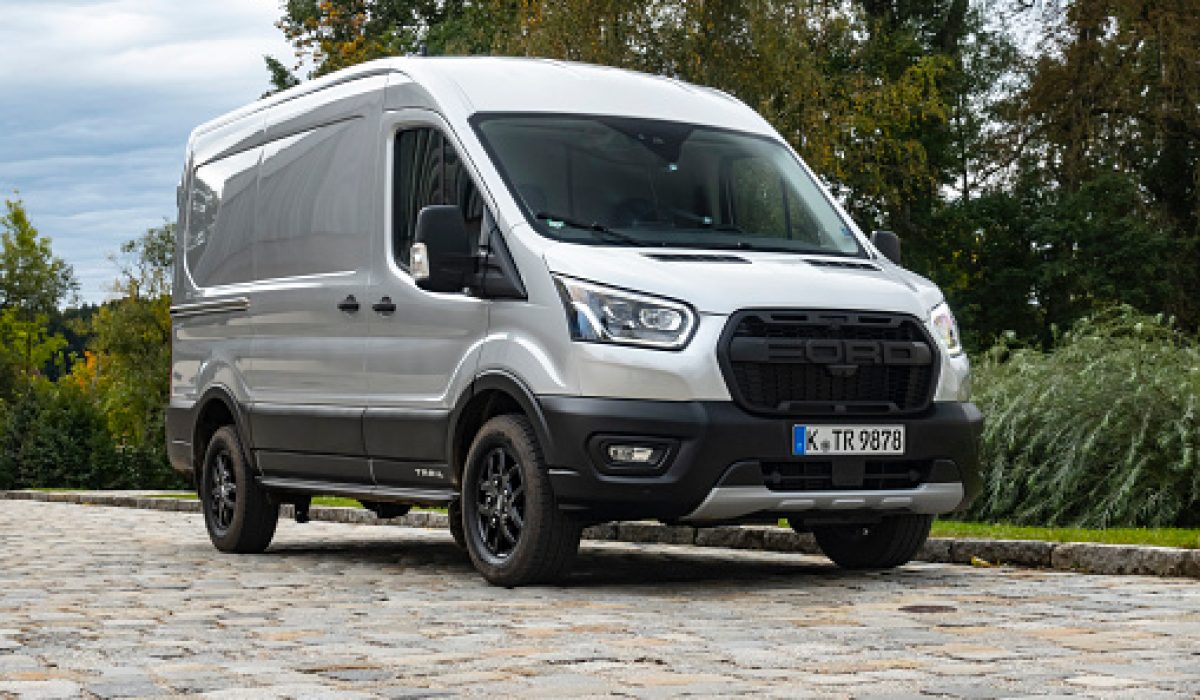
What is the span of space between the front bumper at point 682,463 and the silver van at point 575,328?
0.04 ft

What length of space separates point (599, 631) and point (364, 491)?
132 inches

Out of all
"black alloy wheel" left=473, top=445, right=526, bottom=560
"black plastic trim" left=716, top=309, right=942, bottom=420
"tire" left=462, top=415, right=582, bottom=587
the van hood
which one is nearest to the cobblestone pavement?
"tire" left=462, top=415, right=582, bottom=587

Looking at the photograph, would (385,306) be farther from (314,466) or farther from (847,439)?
(847,439)

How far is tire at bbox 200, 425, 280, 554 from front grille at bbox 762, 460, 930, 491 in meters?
4.32

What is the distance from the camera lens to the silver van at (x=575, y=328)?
28.1 feet

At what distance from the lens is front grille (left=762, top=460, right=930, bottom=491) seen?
8.70m

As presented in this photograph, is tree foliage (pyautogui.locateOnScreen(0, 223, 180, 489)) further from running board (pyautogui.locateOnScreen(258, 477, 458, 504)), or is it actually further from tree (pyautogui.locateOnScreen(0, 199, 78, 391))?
running board (pyautogui.locateOnScreen(258, 477, 458, 504))

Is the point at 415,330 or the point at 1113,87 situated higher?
the point at 1113,87

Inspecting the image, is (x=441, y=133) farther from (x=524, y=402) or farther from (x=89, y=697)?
(x=89, y=697)

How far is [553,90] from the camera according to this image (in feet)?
33.1

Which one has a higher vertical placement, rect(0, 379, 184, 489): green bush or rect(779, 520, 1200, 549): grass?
rect(779, 520, 1200, 549): grass

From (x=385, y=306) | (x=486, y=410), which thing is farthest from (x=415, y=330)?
(x=486, y=410)

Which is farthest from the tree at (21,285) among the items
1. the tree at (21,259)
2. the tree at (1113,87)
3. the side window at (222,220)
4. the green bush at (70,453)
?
the side window at (222,220)

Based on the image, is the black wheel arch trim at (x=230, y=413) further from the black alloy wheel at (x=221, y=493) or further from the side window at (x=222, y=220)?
the side window at (x=222, y=220)
